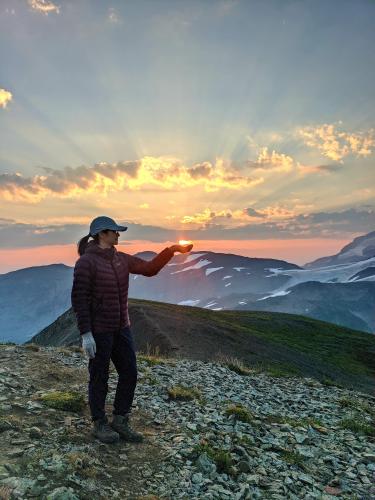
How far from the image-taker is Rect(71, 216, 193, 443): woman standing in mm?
9805

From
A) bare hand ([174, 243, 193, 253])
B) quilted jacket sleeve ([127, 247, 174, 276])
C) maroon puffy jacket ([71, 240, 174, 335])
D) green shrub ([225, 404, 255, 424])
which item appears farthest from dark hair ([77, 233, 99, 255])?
green shrub ([225, 404, 255, 424])

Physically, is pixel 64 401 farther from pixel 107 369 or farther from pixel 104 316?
pixel 104 316

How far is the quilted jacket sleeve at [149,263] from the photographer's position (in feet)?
35.5

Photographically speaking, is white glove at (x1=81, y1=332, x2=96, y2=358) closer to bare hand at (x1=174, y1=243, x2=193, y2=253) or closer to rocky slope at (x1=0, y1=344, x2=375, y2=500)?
rocky slope at (x1=0, y1=344, x2=375, y2=500)

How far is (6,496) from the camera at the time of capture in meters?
7.01

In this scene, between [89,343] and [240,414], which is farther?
[240,414]

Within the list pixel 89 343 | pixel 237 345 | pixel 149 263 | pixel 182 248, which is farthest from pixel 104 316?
pixel 237 345

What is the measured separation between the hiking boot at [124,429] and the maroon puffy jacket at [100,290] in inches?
89.4

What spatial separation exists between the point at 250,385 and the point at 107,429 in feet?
37.7

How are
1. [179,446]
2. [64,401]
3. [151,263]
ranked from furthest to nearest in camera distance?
[64,401]
[151,263]
[179,446]

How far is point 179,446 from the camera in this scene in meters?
10.7

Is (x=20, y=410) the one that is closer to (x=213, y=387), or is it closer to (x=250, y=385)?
(x=213, y=387)

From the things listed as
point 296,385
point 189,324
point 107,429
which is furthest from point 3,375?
point 189,324

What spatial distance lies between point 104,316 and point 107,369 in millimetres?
1269
